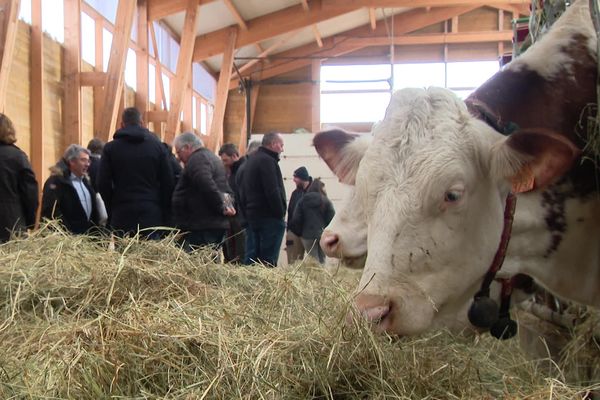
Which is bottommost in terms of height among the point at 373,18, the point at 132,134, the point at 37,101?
the point at 132,134

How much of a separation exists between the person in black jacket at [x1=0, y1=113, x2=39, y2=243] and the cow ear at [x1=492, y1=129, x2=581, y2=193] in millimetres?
3383

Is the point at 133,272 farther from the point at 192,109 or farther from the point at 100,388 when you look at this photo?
the point at 192,109

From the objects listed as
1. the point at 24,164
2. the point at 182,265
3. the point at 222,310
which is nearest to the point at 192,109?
the point at 24,164

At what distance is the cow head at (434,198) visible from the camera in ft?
6.18

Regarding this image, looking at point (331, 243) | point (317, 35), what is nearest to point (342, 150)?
point (331, 243)

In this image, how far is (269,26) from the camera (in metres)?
12.5

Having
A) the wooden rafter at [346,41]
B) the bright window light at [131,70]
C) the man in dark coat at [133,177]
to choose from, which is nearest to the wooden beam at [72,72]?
the bright window light at [131,70]

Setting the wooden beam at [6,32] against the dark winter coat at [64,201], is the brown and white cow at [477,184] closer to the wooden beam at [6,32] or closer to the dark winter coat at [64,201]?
the dark winter coat at [64,201]

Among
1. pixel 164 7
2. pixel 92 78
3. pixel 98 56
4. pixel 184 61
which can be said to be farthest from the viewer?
pixel 164 7

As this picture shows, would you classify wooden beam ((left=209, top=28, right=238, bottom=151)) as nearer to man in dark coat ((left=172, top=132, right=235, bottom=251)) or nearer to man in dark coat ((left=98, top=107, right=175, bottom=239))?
man in dark coat ((left=172, top=132, right=235, bottom=251))

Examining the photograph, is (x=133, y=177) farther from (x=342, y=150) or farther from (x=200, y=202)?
(x=342, y=150)

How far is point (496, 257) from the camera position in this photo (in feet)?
7.01

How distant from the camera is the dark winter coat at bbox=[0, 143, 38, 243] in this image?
4.43 m

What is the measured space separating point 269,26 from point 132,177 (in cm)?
824
